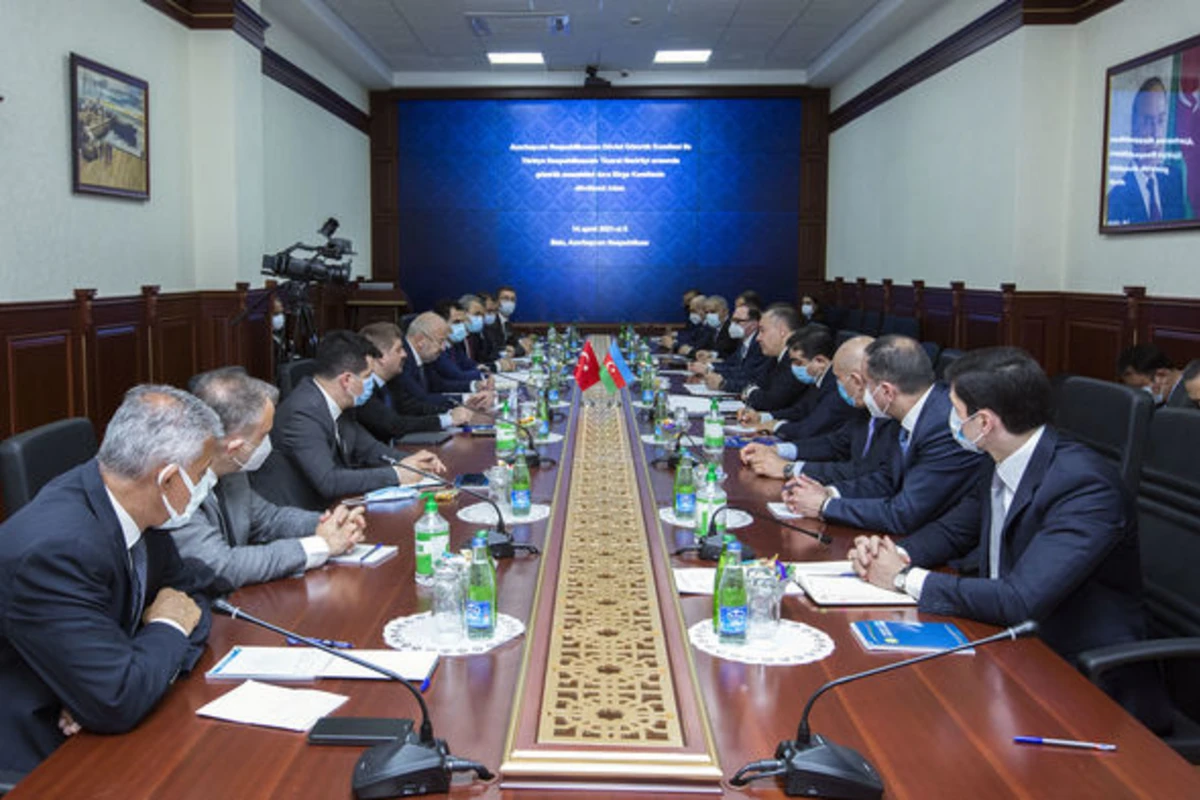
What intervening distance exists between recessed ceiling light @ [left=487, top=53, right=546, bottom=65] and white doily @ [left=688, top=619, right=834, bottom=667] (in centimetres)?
957

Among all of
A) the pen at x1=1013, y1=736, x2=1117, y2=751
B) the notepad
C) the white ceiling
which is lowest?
the pen at x1=1013, y1=736, x2=1117, y2=751

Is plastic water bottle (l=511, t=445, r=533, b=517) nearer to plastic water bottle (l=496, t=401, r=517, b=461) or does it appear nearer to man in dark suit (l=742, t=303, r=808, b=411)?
plastic water bottle (l=496, t=401, r=517, b=461)

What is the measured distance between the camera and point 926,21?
28.1 feet

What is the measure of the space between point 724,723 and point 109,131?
5548mm

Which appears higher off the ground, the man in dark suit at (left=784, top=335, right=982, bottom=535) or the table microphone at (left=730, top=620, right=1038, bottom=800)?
the man in dark suit at (left=784, top=335, right=982, bottom=535)

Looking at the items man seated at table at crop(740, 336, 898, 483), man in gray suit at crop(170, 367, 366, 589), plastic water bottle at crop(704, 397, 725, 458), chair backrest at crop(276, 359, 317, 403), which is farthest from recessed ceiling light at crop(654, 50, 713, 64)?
man in gray suit at crop(170, 367, 366, 589)

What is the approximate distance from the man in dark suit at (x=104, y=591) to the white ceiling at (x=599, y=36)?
6.84 metres

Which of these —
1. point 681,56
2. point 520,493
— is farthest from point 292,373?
point 681,56

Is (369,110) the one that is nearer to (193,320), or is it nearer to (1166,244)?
(193,320)

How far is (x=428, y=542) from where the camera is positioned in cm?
223

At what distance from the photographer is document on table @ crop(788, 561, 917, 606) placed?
6.98 ft

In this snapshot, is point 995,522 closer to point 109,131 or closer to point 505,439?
point 505,439

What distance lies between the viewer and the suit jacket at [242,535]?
223 centimetres

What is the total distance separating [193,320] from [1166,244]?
19.5 ft
